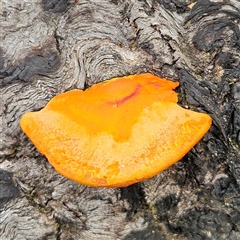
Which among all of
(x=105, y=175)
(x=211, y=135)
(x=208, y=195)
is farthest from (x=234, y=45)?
(x=105, y=175)

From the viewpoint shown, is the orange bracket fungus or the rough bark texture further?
the rough bark texture

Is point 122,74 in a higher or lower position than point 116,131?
higher

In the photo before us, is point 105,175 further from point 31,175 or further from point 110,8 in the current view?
point 110,8

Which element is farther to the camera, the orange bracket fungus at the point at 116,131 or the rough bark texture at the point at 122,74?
the rough bark texture at the point at 122,74
